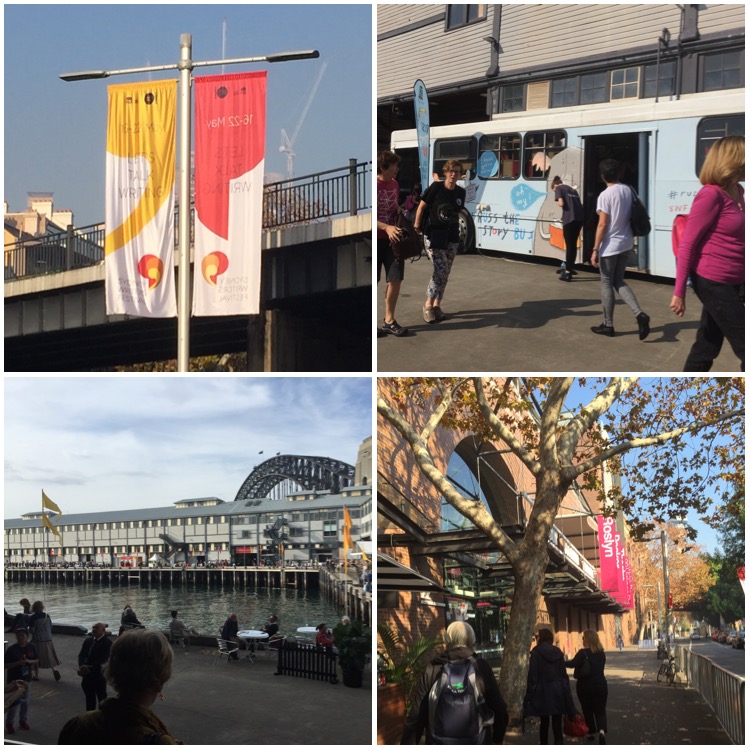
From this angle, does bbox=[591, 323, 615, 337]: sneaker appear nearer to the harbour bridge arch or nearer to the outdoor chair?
the harbour bridge arch

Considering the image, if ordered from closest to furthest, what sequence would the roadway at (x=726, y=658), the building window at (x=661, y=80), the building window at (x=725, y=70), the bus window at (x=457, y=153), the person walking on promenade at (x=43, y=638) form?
the person walking on promenade at (x=43, y=638) < the roadway at (x=726, y=658) < the bus window at (x=457, y=153) < the building window at (x=725, y=70) < the building window at (x=661, y=80)

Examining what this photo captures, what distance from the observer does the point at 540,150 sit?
53.4ft

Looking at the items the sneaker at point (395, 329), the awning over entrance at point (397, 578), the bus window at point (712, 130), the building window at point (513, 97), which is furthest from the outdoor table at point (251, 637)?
the building window at point (513, 97)

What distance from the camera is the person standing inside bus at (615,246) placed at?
31.5ft

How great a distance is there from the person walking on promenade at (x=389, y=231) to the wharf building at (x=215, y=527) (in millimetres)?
1611

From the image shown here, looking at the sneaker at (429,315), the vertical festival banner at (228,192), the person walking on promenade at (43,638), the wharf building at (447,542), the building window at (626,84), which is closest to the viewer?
the person walking on promenade at (43,638)

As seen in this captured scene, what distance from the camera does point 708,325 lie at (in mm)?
7270

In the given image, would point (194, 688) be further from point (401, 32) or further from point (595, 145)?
point (401, 32)

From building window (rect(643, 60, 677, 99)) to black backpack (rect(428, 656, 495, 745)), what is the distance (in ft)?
57.9

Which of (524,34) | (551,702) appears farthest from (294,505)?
(524,34)

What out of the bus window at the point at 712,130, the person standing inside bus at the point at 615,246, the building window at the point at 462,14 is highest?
the building window at the point at 462,14

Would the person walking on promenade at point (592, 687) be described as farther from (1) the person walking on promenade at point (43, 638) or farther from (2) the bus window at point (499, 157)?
(2) the bus window at point (499, 157)

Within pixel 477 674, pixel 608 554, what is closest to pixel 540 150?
pixel 608 554

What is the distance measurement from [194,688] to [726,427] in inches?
272
